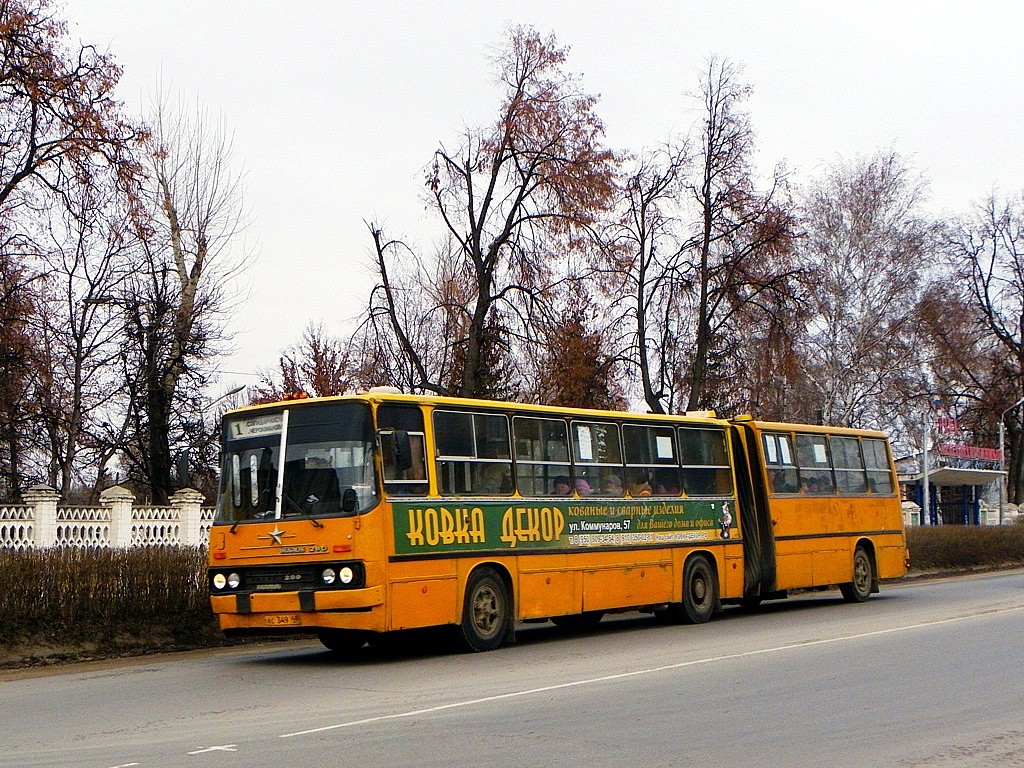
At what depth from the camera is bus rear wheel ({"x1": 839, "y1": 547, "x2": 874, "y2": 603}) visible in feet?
77.6

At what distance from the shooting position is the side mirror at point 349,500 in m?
14.1

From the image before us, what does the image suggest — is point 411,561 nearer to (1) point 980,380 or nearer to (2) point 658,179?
(2) point 658,179

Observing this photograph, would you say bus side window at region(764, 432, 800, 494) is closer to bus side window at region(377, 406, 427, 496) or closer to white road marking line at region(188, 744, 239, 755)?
bus side window at region(377, 406, 427, 496)

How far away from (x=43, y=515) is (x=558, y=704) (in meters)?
15.5

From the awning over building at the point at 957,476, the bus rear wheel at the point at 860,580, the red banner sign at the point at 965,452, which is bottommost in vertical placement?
the bus rear wheel at the point at 860,580

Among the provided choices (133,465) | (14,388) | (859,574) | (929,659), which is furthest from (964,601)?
(133,465)

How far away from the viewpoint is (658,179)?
116 feet

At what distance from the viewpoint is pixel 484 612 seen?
1555 centimetres

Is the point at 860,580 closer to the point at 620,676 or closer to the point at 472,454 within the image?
the point at 472,454

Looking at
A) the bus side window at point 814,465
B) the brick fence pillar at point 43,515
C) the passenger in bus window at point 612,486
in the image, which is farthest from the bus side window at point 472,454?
the brick fence pillar at point 43,515

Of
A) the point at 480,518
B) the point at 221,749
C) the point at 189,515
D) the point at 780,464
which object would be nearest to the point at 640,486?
the point at 480,518

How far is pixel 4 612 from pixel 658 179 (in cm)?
2373

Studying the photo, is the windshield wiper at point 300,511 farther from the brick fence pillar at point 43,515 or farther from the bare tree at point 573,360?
the bare tree at point 573,360

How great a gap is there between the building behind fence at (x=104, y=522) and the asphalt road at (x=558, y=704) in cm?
796
